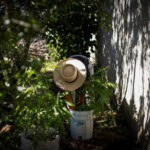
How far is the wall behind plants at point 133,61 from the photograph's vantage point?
10.1ft

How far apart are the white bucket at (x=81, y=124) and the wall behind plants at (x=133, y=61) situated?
73 centimetres

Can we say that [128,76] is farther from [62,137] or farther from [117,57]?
[62,137]

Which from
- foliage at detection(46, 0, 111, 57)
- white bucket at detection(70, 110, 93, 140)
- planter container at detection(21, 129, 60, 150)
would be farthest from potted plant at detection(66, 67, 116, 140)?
foliage at detection(46, 0, 111, 57)

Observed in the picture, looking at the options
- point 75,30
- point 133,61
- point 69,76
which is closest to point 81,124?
point 69,76

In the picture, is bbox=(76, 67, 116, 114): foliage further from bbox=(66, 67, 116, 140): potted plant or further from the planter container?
the planter container

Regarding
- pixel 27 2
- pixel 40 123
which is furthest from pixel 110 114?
pixel 27 2

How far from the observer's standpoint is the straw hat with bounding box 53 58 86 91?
3658 millimetres

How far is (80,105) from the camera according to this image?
12.0ft

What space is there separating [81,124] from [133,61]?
50.4 inches

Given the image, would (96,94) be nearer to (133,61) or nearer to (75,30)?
(133,61)

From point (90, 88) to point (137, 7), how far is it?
139 cm

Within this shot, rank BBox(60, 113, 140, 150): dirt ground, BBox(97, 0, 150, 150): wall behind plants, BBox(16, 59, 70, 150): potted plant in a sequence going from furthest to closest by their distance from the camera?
BBox(60, 113, 140, 150): dirt ground, BBox(97, 0, 150, 150): wall behind plants, BBox(16, 59, 70, 150): potted plant

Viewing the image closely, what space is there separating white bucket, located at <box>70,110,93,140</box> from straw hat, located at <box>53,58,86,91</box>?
426 millimetres

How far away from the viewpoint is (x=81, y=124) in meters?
3.47
